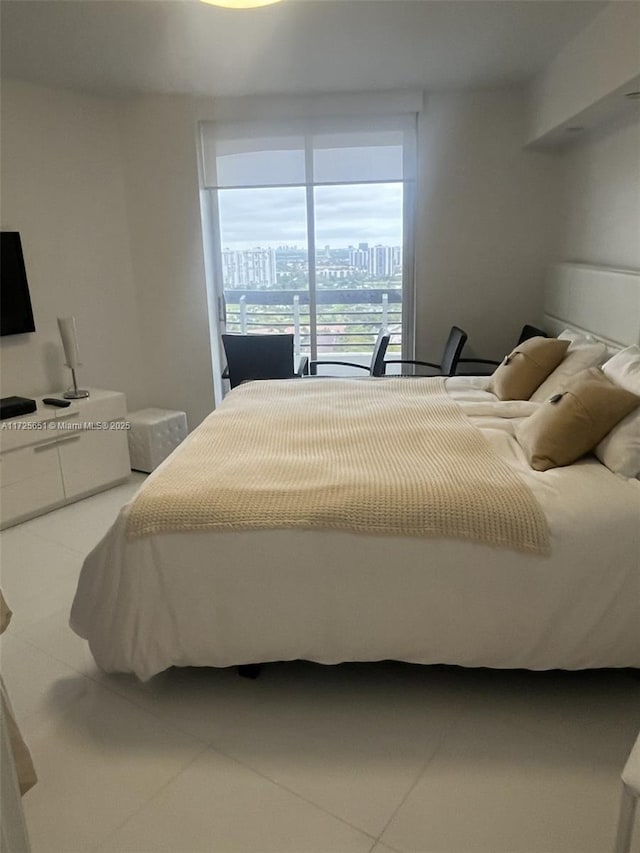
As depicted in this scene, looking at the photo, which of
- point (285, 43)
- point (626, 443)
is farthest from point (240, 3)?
point (626, 443)

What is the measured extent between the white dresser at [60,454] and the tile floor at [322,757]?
128 cm

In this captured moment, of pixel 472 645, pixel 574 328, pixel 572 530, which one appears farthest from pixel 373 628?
pixel 574 328

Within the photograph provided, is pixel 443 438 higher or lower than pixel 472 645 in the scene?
higher

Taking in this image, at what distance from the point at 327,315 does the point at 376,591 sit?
321 centimetres

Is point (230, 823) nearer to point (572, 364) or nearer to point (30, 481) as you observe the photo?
point (572, 364)

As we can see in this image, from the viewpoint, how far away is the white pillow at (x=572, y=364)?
272 cm

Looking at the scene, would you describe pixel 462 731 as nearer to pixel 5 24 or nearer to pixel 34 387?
pixel 34 387

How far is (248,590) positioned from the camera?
6.10 ft

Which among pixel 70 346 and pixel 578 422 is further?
pixel 70 346

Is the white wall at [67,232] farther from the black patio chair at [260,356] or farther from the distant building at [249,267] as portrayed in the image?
the black patio chair at [260,356]

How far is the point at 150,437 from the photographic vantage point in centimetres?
413

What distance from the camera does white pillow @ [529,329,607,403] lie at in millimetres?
2721

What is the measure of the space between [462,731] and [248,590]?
78 centimetres

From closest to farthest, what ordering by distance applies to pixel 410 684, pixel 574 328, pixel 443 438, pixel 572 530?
pixel 572 530 → pixel 410 684 → pixel 443 438 → pixel 574 328
